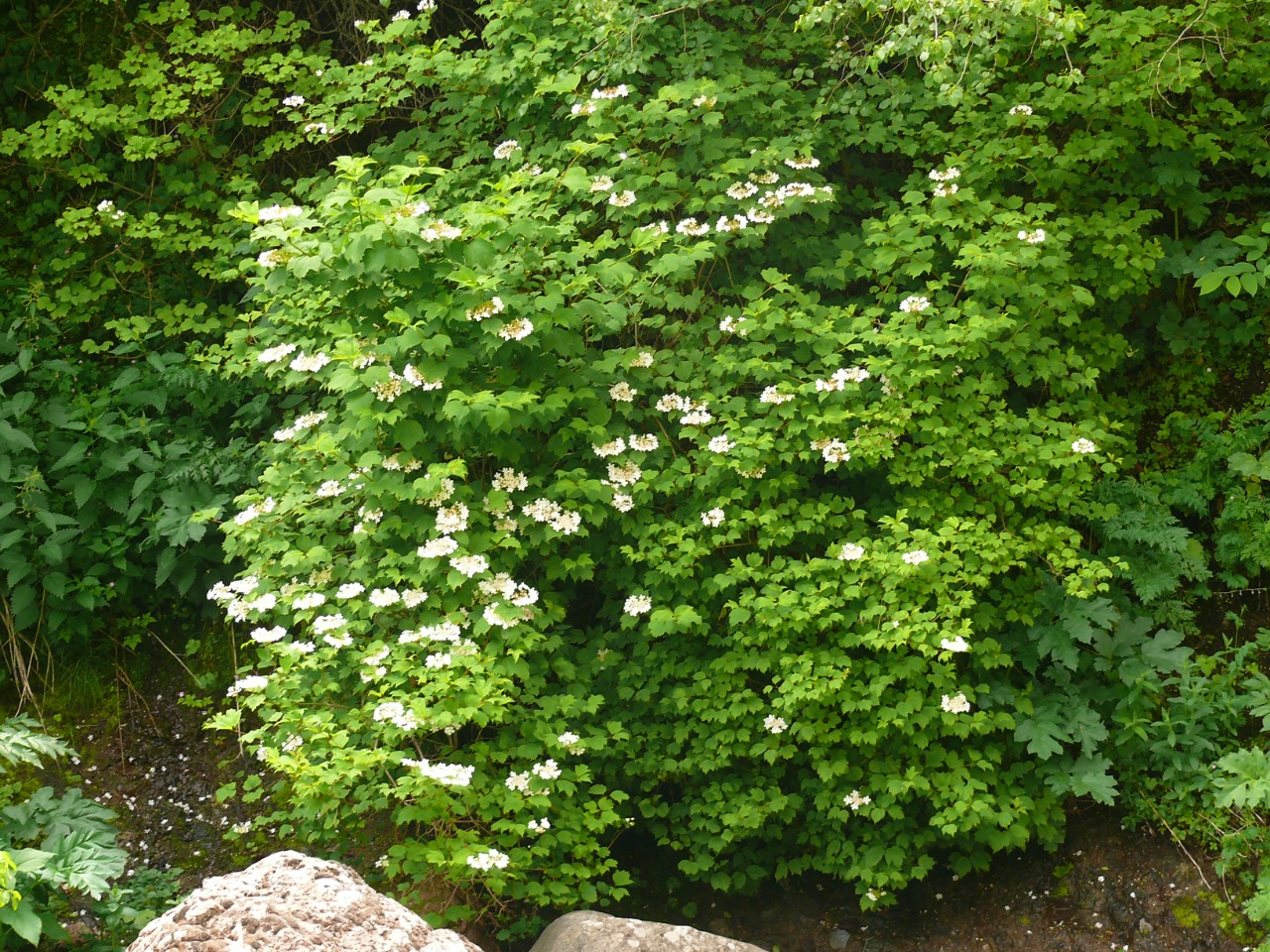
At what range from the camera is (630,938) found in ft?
11.9

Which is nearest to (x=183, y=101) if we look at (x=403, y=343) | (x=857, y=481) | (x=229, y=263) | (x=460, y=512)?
(x=229, y=263)

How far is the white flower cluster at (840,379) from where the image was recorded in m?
4.48

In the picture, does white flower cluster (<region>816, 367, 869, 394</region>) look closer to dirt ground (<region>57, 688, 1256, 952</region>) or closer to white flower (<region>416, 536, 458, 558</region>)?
white flower (<region>416, 536, 458, 558</region>)

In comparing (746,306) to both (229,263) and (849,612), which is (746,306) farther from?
(229,263)

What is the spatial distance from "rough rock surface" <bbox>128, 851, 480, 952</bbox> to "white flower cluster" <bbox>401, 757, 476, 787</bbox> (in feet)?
1.62

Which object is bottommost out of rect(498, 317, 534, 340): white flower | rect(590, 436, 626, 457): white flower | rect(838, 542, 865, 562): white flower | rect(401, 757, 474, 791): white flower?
rect(838, 542, 865, 562): white flower

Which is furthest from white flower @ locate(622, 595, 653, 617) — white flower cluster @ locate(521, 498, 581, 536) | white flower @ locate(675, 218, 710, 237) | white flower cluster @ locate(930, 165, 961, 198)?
white flower cluster @ locate(930, 165, 961, 198)

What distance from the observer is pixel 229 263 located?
604 centimetres

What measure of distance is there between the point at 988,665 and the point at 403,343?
2551mm

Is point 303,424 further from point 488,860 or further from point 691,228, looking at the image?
point 488,860

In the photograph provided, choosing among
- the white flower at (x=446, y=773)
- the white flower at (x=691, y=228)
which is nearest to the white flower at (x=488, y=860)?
the white flower at (x=446, y=773)

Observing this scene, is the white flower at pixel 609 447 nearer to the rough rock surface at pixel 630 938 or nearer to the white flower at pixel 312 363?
the white flower at pixel 312 363

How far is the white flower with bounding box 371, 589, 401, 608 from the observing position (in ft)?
13.0

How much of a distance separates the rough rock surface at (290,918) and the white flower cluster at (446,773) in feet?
1.62
